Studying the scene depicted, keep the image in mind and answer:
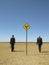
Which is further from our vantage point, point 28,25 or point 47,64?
point 28,25

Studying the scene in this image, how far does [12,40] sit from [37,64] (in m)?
12.1

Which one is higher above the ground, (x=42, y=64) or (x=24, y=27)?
(x=24, y=27)

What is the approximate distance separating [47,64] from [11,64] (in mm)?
2005

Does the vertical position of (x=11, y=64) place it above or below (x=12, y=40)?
below

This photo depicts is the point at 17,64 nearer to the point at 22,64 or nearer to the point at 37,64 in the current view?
the point at 22,64

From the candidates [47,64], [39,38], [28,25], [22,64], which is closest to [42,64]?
[47,64]

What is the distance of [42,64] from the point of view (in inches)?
527

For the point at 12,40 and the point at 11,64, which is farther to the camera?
the point at 12,40

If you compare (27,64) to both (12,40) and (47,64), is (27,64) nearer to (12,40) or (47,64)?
(47,64)

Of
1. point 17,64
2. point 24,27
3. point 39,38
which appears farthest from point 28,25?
point 17,64

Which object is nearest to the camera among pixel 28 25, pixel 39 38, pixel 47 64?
pixel 47 64

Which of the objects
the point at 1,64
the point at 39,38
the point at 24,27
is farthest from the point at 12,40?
the point at 1,64

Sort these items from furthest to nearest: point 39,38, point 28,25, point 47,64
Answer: point 39,38 < point 28,25 < point 47,64

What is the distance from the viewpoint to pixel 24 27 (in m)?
20.1
